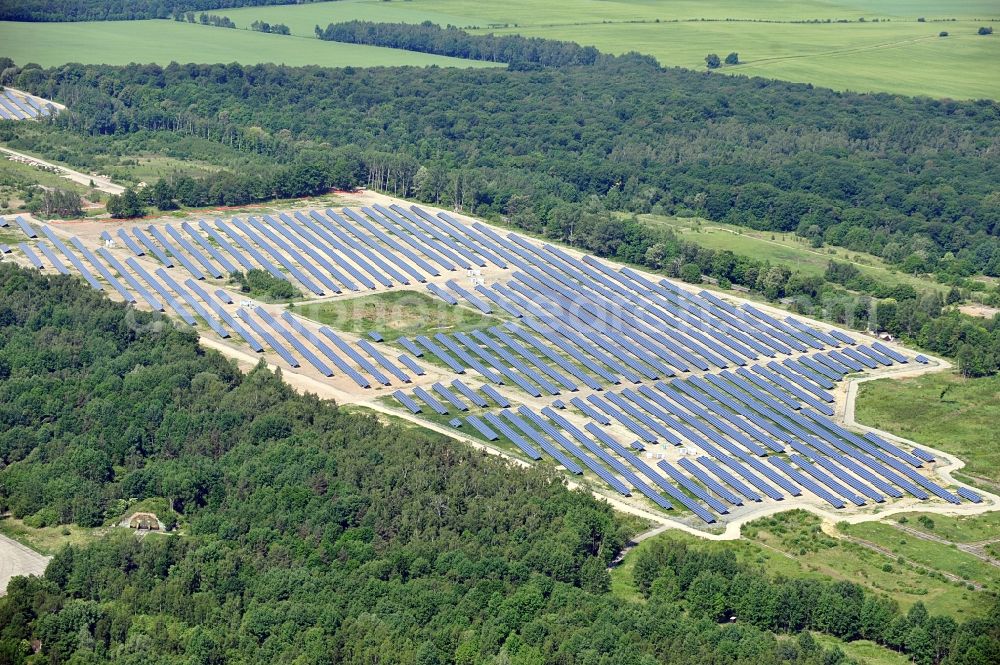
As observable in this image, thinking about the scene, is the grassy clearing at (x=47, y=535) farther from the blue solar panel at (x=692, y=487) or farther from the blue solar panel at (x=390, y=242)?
the blue solar panel at (x=390, y=242)

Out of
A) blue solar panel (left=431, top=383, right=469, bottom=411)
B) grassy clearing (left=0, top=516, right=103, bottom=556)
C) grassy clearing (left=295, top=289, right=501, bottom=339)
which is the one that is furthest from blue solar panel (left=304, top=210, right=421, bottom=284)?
grassy clearing (left=0, top=516, right=103, bottom=556)

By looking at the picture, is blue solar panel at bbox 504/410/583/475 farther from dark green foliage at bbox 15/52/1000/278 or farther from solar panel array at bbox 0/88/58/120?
solar panel array at bbox 0/88/58/120

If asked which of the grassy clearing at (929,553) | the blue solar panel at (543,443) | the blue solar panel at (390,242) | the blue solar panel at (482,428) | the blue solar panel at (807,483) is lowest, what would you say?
the grassy clearing at (929,553)

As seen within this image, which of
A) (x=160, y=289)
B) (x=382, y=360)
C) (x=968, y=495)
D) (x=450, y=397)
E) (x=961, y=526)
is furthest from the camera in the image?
(x=160, y=289)

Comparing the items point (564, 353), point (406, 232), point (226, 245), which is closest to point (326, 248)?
point (226, 245)

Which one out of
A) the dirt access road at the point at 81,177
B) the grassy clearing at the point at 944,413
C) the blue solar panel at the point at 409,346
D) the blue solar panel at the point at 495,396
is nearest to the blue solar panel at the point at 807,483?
the grassy clearing at the point at 944,413

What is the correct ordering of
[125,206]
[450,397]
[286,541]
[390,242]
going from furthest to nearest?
[125,206] < [390,242] < [450,397] < [286,541]

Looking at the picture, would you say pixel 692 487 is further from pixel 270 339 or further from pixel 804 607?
pixel 270 339
